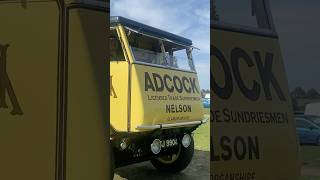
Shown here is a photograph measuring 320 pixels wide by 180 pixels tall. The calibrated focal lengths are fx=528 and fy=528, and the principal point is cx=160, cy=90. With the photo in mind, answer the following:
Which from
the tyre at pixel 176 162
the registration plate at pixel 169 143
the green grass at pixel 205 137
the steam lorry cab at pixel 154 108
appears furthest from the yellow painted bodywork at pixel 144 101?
the green grass at pixel 205 137

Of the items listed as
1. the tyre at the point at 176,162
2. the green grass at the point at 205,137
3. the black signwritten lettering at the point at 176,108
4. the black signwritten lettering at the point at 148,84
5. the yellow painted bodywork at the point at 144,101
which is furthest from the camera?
the black signwritten lettering at the point at 176,108

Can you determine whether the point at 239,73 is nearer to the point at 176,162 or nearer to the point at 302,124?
the point at 302,124

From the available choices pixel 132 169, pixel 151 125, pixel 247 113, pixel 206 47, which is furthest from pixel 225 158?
pixel 151 125

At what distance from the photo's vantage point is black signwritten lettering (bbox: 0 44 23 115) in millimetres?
1995

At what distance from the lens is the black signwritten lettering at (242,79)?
1878 millimetres

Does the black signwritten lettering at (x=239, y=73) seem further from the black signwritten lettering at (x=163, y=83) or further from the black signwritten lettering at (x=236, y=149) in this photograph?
the black signwritten lettering at (x=163, y=83)

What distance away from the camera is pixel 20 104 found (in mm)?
1984

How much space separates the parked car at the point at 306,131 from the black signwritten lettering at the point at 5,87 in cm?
103

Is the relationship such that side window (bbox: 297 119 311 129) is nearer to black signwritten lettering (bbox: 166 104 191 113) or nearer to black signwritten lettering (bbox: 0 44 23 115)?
black signwritten lettering (bbox: 0 44 23 115)

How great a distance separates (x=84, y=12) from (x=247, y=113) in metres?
0.70

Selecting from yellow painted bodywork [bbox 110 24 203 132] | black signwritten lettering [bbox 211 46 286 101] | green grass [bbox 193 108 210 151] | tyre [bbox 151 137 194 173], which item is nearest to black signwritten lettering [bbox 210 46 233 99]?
black signwritten lettering [bbox 211 46 286 101]

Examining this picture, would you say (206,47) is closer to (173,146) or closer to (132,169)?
(132,169)

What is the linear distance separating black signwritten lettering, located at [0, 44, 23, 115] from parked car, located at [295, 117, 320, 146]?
1.03 m

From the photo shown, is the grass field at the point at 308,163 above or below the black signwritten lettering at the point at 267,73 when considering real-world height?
below
